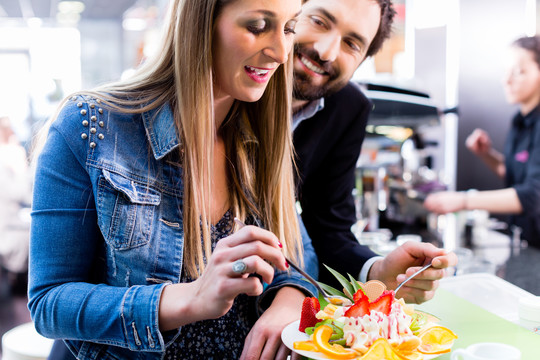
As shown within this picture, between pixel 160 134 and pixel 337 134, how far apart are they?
0.60 meters

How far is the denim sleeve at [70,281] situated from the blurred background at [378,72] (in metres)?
1.47

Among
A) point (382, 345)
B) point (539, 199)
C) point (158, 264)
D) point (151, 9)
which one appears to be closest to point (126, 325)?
point (158, 264)

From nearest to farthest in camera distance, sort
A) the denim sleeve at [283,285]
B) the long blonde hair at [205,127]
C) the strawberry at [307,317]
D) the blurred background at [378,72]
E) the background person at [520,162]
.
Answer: the strawberry at [307,317]
the long blonde hair at [205,127]
the denim sleeve at [283,285]
the background person at [520,162]
the blurred background at [378,72]

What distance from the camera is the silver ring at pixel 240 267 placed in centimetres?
80

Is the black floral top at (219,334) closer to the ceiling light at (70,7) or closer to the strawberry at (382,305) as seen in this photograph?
the strawberry at (382,305)

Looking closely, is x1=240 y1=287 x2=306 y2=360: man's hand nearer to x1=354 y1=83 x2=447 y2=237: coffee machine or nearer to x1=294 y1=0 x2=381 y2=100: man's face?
x1=294 y1=0 x2=381 y2=100: man's face

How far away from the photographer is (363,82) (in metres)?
2.25

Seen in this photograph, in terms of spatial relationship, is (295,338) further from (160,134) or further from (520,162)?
(520,162)

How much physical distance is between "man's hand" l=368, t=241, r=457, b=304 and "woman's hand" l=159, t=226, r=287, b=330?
0.37 meters

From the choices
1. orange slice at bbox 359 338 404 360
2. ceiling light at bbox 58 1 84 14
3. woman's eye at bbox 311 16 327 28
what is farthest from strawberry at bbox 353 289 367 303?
ceiling light at bbox 58 1 84 14

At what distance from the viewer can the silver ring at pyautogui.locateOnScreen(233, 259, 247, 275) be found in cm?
80

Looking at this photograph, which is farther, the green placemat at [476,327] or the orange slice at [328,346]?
the green placemat at [476,327]

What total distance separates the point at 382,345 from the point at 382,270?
410mm

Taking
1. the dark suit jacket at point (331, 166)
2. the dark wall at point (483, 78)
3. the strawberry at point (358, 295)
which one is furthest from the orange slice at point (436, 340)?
the dark wall at point (483, 78)
